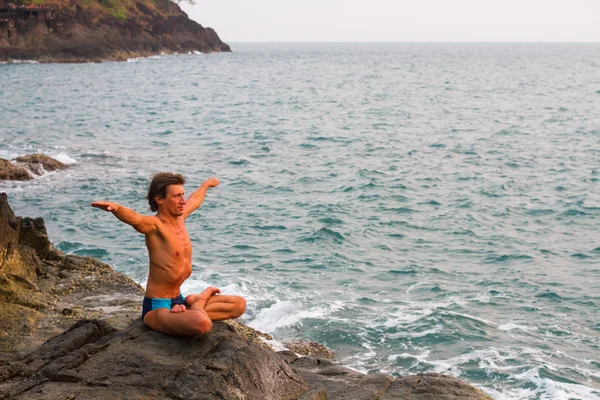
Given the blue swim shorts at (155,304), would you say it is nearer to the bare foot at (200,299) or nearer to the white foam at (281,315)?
the bare foot at (200,299)

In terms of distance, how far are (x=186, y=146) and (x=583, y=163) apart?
63.1ft

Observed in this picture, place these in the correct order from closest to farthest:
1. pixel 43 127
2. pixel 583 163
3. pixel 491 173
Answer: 1. pixel 491 173
2. pixel 583 163
3. pixel 43 127

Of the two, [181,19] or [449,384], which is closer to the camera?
[449,384]

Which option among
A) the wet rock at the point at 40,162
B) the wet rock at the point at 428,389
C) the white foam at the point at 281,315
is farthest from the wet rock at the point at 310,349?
the wet rock at the point at 40,162

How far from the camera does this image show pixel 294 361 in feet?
30.0

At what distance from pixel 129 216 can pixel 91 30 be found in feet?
351

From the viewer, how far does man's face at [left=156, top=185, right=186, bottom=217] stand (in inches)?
305

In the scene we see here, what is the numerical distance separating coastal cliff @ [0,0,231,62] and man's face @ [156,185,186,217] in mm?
95977

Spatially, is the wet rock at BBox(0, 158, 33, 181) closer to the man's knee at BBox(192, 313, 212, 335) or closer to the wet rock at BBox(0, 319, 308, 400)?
the wet rock at BBox(0, 319, 308, 400)

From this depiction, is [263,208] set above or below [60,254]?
below

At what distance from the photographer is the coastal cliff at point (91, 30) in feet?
315

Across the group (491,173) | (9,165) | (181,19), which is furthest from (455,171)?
(181,19)

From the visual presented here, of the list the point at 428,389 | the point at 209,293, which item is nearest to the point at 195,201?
the point at 209,293

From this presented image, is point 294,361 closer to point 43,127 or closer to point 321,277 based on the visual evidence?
point 321,277
